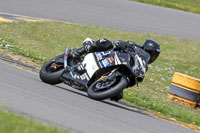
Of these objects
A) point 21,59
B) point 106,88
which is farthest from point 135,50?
point 21,59

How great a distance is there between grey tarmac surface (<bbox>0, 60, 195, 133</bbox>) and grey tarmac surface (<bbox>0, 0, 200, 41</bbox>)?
933cm

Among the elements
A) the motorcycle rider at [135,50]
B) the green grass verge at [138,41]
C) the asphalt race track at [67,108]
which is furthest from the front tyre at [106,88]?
the green grass verge at [138,41]

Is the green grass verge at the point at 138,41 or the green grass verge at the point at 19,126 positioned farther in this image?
the green grass verge at the point at 138,41

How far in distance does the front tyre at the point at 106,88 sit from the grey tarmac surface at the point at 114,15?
9723 mm

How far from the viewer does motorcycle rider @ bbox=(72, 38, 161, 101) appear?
784cm

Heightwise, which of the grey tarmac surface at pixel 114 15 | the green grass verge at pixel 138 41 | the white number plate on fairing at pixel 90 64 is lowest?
the green grass verge at pixel 138 41

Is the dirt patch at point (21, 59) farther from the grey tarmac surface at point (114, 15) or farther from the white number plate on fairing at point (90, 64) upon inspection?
the grey tarmac surface at point (114, 15)

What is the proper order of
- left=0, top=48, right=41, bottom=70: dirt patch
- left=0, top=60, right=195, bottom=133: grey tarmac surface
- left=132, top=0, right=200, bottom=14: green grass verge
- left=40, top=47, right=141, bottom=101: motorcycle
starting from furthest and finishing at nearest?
left=132, top=0, right=200, bottom=14: green grass verge < left=0, top=48, right=41, bottom=70: dirt patch < left=40, top=47, right=141, bottom=101: motorcycle < left=0, top=60, right=195, bottom=133: grey tarmac surface

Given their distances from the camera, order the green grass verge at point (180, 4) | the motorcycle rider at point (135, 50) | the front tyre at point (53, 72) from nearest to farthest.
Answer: the motorcycle rider at point (135, 50) → the front tyre at point (53, 72) → the green grass verge at point (180, 4)

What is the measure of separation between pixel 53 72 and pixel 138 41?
8286 millimetres

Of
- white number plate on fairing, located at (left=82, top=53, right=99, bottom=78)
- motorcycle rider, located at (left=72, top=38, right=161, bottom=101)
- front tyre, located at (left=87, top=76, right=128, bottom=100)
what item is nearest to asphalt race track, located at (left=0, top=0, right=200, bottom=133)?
front tyre, located at (left=87, top=76, right=128, bottom=100)

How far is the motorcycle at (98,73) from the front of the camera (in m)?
7.55

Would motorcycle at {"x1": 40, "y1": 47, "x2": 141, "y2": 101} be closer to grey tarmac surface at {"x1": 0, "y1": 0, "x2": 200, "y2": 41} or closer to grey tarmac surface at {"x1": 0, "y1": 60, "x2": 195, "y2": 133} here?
grey tarmac surface at {"x1": 0, "y1": 60, "x2": 195, "y2": 133}

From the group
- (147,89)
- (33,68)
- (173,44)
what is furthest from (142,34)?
(33,68)
